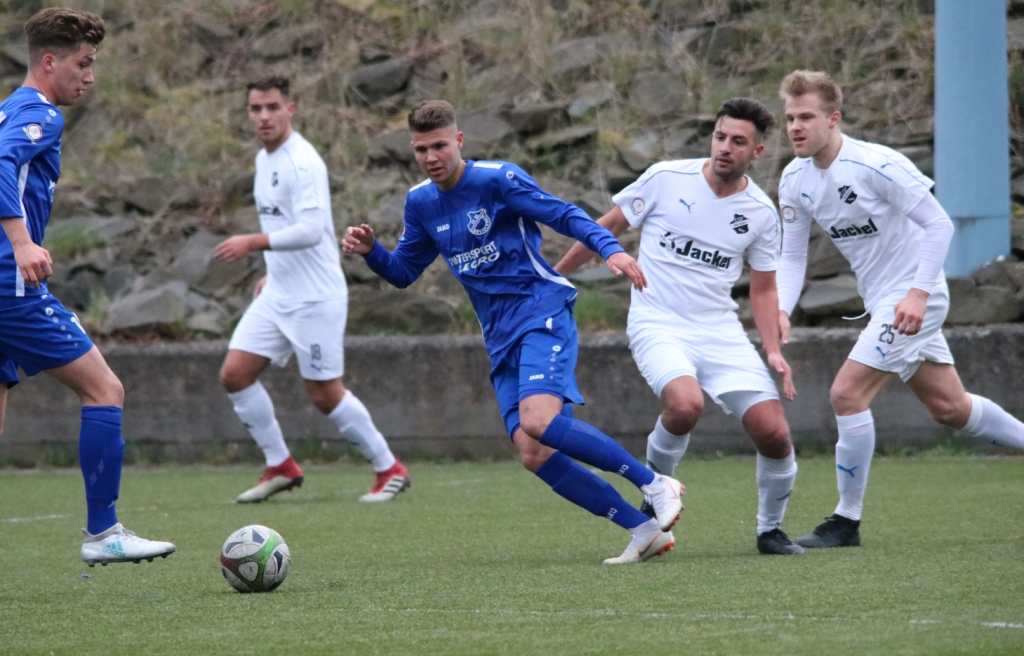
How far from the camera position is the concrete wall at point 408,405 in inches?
382

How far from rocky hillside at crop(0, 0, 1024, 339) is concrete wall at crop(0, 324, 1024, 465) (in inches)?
27.0

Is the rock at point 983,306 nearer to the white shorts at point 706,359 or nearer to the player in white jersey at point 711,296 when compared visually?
the player in white jersey at point 711,296

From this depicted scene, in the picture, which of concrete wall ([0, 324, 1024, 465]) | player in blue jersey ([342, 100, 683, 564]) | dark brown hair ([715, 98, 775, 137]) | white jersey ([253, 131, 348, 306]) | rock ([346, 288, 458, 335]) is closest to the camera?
player in blue jersey ([342, 100, 683, 564])

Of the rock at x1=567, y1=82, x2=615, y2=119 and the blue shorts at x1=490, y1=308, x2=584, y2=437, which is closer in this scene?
the blue shorts at x1=490, y1=308, x2=584, y2=437

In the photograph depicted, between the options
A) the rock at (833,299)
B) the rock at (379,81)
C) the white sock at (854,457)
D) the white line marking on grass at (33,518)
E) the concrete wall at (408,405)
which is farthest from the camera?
the rock at (379,81)

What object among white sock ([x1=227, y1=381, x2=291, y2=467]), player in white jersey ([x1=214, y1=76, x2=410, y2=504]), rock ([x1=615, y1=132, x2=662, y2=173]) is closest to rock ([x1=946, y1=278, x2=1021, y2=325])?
rock ([x1=615, y1=132, x2=662, y2=173])

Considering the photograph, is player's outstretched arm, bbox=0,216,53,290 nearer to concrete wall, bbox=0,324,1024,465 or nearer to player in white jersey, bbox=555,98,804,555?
player in white jersey, bbox=555,98,804,555

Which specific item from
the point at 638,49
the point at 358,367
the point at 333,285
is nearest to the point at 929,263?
the point at 333,285

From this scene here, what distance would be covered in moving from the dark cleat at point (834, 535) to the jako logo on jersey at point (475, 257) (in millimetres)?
1809

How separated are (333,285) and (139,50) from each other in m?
8.57

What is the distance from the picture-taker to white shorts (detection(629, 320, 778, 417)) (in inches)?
226

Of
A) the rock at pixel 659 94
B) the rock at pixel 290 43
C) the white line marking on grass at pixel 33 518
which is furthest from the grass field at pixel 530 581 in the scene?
the rock at pixel 290 43

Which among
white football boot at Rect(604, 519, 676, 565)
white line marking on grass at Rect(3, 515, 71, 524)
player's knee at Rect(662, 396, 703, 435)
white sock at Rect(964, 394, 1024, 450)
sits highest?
player's knee at Rect(662, 396, 703, 435)

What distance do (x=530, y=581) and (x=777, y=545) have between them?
1.22 meters
